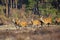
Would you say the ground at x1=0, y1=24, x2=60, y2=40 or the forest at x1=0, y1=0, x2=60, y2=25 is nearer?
the ground at x1=0, y1=24, x2=60, y2=40

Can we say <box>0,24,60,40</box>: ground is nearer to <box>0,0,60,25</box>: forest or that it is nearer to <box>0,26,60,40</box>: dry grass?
<box>0,26,60,40</box>: dry grass

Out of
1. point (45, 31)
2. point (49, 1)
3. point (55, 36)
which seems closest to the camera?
point (55, 36)

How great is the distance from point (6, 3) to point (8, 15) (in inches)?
105

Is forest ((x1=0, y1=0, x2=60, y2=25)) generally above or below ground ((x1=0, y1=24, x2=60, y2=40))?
above

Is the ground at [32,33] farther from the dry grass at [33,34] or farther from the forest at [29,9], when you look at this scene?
the forest at [29,9]

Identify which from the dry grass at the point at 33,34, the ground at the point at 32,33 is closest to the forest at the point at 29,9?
the ground at the point at 32,33

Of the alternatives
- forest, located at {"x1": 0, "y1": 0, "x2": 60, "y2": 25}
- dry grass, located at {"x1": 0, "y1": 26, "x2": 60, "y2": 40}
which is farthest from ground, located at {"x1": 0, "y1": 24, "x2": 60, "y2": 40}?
forest, located at {"x1": 0, "y1": 0, "x2": 60, "y2": 25}

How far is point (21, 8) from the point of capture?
2752 cm

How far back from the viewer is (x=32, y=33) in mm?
16109

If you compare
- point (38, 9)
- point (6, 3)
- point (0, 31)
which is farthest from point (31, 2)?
point (0, 31)

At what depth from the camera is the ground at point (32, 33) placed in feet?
48.9

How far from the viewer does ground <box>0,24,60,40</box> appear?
48.9ft

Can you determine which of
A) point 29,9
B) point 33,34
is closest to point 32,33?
point 33,34

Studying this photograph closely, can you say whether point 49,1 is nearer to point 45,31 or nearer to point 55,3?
point 55,3
